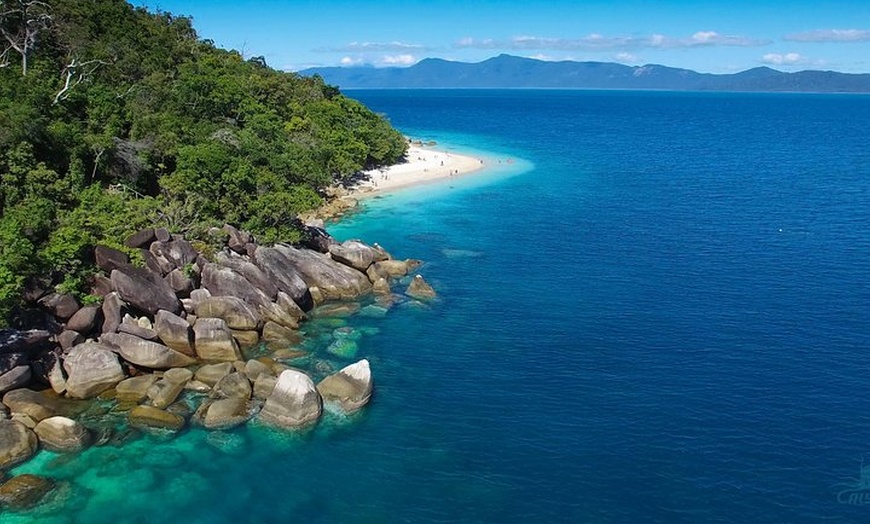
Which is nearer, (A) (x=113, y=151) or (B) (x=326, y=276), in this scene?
(B) (x=326, y=276)

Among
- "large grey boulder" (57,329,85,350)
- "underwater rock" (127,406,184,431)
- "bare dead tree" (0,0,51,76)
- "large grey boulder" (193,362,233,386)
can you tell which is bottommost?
"underwater rock" (127,406,184,431)

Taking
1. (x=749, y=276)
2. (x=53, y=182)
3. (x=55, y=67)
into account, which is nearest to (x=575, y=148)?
(x=749, y=276)

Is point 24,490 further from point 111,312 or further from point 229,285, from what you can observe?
point 229,285

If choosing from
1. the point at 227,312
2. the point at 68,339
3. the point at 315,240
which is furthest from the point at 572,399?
the point at 315,240

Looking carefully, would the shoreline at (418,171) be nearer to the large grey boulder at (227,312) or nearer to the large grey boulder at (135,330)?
the large grey boulder at (227,312)

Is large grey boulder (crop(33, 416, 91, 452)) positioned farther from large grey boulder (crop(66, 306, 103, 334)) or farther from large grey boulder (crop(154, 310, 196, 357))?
large grey boulder (crop(154, 310, 196, 357))

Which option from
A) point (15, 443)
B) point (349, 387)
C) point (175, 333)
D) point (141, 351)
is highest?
point (175, 333)

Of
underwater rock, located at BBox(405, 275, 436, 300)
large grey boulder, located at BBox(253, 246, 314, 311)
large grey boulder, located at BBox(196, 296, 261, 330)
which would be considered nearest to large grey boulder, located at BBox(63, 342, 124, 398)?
large grey boulder, located at BBox(196, 296, 261, 330)
